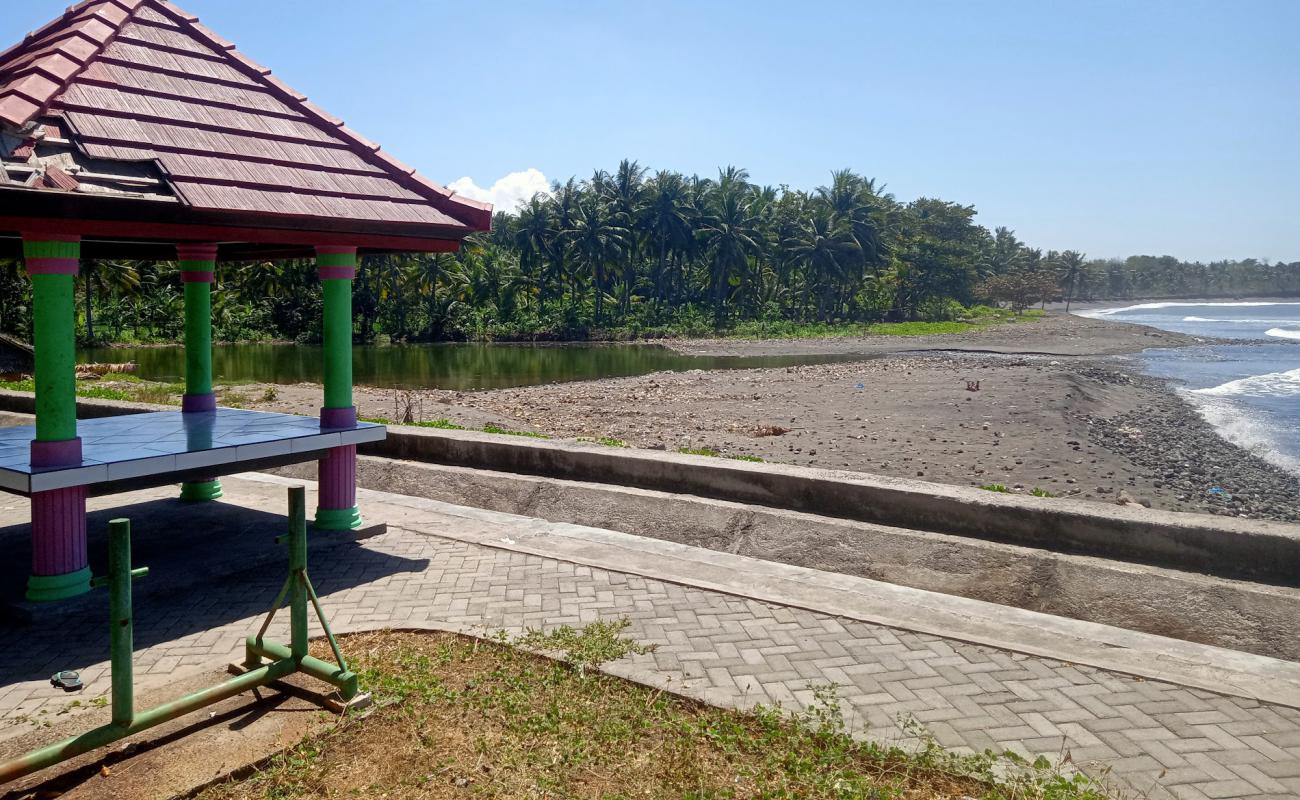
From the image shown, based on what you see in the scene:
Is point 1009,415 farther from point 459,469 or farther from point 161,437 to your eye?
point 161,437

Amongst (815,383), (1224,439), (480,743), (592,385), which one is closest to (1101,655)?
(480,743)

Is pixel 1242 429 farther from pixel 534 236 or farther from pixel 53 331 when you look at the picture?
pixel 534 236

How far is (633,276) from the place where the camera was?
231 feet

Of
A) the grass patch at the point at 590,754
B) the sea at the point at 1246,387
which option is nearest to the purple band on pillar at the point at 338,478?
the grass patch at the point at 590,754

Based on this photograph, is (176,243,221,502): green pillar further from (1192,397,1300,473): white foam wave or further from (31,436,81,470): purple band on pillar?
(1192,397,1300,473): white foam wave

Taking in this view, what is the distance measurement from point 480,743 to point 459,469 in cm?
562

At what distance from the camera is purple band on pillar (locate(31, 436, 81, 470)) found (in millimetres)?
5262

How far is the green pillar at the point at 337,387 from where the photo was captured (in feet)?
22.3

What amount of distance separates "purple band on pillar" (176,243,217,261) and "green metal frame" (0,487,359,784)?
4377mm

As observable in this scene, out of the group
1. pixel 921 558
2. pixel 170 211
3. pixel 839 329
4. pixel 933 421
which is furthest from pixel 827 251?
pixel 170 211

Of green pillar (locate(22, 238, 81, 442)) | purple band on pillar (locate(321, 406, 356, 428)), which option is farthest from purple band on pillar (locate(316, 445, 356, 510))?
green pillar (locate(22, 238, 81, 442))

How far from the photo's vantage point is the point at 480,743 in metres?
3.72

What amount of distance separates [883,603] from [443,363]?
3625cm

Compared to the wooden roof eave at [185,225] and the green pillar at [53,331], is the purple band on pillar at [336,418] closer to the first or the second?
the wooden roof eave at [185,225]
